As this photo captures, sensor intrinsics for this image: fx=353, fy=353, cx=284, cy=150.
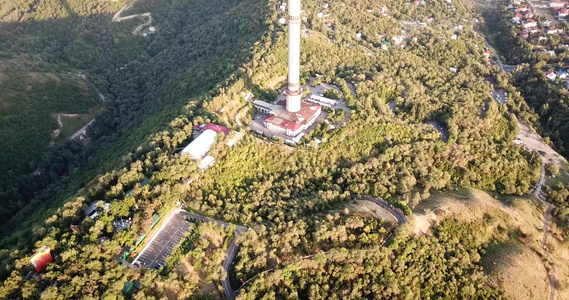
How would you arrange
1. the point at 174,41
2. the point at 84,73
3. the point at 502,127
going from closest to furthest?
the point at 502,127, the point at 84,73, the point at 174,41

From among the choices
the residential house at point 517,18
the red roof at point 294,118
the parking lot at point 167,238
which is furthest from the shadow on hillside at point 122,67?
the residential house at point 517,18

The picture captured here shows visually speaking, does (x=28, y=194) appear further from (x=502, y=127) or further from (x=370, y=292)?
(x=502, y=127)

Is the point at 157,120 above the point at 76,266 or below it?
below

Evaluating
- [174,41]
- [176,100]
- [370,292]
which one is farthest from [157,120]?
[174,41]

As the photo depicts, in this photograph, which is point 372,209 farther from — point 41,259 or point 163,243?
point 41,259

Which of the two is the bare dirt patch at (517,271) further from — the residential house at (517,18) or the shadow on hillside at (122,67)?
the residential house at (517,18)

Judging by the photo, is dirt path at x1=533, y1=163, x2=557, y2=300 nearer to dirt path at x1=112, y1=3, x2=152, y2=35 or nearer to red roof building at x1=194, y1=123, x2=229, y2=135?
red roof building at x1=194, y1=123, x2=229, y2=135

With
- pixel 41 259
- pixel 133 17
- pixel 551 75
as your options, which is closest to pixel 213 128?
pixel 41 259
